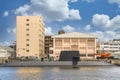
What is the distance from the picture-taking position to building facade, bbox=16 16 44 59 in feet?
511

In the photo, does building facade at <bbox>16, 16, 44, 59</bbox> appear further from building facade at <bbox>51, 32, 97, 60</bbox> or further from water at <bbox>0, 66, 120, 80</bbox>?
water at <bbox>0, 66, 120, 80</bbox>

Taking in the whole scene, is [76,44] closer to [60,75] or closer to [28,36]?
[28,36]

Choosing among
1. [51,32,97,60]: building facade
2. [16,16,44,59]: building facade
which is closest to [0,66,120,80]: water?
[16,16,44,59]: building facade

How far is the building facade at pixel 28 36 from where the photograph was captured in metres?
156

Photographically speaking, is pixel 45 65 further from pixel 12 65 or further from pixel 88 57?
pixel 88 57

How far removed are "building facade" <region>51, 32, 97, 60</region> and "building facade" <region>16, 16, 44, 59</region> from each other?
867cm

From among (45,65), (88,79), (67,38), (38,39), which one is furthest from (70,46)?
(88,79)

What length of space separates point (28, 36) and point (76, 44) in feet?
78.4

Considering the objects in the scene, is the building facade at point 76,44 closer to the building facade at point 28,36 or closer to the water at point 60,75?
the building facade at point 28,36

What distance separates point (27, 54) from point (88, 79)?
354ft

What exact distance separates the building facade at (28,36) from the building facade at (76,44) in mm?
8668

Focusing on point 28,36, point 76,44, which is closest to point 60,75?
point 76,44

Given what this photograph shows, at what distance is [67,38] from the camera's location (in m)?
159

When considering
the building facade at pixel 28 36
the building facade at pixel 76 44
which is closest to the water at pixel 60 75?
the building facade at pixel 28 36
